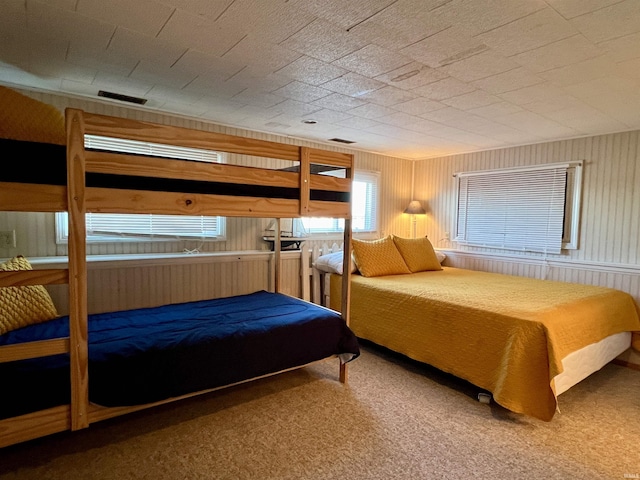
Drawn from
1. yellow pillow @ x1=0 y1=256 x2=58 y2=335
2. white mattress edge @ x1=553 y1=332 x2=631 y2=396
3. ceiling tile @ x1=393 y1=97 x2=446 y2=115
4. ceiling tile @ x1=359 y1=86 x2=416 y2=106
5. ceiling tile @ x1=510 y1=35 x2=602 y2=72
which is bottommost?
white mattress edge @ x1=553 y1=332 x2=631 y2=396

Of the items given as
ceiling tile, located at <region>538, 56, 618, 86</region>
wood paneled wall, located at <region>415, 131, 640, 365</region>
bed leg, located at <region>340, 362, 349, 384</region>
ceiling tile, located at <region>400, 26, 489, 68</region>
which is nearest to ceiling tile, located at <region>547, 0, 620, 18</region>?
ceiling tile, located at <region>400, 26, 489, 68</region>

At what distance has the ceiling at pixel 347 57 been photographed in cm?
156

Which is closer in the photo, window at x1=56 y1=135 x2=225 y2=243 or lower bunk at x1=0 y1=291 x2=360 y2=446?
lower bunk at x1=0 y1=291 x2=360 y2=446

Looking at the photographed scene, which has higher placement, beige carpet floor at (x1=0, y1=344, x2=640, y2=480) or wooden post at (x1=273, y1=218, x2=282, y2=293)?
wooden post at (x1=273, y1=218, x2=282, y2=293)

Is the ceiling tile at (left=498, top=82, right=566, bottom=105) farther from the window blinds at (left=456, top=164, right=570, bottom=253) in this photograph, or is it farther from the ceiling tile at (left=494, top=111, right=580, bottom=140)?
the window blinds at (left=456, top=164, right=570, bottom=253)

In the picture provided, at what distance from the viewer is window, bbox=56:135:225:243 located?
9.53 feet

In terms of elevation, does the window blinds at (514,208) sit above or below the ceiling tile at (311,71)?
below

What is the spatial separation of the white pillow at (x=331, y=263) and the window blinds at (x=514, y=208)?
1825mm

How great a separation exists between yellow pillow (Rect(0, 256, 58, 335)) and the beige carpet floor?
0.68 metres

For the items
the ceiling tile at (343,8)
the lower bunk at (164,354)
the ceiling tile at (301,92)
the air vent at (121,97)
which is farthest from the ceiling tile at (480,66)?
the air vent at (121,97)

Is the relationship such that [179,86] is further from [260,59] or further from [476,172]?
[476,172]

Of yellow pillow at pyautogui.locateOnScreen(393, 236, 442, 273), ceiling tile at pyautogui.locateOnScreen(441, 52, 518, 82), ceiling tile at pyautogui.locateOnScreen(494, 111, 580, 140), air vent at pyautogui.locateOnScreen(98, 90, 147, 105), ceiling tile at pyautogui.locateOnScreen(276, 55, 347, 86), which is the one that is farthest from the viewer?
yellow pillow at pyautogui.locateOnScreen(393, 236, 442, 273)

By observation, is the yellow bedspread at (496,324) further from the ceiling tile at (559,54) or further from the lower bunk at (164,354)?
the ceiling tile at (559,54)

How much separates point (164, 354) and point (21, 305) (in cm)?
102
